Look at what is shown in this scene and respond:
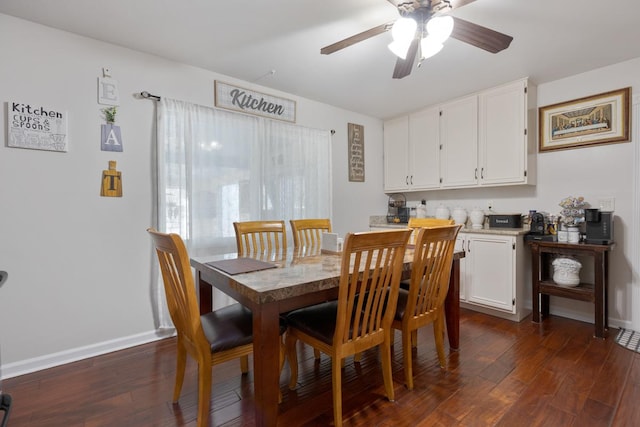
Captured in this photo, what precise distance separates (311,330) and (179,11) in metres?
2.13

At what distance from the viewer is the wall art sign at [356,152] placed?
3.96 meters

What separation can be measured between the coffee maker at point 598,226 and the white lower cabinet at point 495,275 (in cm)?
51

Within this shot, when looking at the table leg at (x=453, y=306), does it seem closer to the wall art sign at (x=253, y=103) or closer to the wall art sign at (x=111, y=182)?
the wall art sign at (x=253, y=103)

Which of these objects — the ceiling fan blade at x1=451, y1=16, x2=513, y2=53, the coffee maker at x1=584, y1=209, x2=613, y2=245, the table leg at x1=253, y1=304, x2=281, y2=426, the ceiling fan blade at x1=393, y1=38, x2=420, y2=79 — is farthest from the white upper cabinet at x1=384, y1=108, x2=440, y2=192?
the table leg at x1=253, y1=304, x2=281, y2=426

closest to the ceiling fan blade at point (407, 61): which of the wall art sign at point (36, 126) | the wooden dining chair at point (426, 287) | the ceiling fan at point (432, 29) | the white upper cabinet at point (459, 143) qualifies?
the ceiling fan at point (432, 29)

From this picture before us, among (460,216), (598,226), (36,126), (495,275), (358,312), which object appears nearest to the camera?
(358,312)

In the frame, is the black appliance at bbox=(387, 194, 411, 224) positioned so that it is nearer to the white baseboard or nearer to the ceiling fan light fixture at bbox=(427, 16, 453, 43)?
the ceiling fan light fixture at bbox=(427, 16, 453, 43)

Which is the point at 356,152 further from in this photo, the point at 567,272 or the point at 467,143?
the point at 567,272

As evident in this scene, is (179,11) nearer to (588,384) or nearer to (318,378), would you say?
(318,378)

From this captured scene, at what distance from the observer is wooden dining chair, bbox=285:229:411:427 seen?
4.61ft

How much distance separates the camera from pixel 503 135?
307 cm

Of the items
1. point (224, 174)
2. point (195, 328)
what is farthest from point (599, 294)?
point (224, 174)

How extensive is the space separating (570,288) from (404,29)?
2.59 meters

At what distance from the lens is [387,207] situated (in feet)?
14.6
